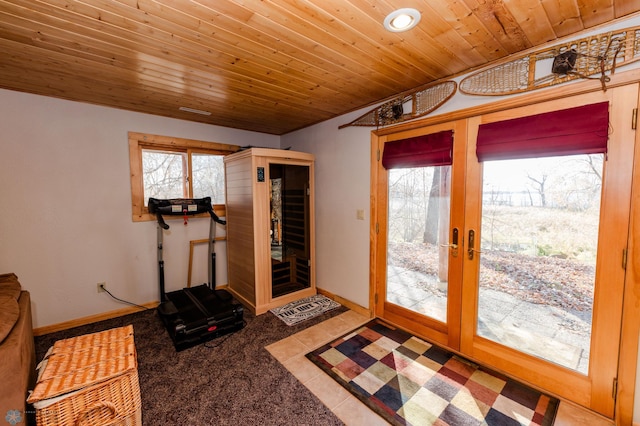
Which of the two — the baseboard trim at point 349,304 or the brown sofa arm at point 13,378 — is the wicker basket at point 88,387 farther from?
the baseboard trim at point 349,304

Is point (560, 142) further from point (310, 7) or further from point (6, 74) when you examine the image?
point (6, 74)

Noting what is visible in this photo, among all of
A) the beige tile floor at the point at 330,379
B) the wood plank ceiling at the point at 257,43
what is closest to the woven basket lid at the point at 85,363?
the beige tile floor at the point at 330,379

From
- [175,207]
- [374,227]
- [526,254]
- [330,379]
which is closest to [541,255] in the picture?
[526,254]

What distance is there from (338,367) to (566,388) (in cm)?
162

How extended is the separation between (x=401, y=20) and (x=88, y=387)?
269 centimetres

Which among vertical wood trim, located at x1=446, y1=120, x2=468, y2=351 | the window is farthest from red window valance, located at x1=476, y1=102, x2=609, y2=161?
the window

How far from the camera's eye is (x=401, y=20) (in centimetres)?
158

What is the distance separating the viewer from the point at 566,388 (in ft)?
6.14

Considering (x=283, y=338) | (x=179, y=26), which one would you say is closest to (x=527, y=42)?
(x=179, y=26)

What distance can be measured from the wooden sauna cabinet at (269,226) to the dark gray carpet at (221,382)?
2.13 ft

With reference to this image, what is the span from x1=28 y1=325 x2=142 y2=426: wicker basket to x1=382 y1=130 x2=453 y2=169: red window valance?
8.80 ft

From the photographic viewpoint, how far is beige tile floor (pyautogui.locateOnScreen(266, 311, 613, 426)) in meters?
1.74

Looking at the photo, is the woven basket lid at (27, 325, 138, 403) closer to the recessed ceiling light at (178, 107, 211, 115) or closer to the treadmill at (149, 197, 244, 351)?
the treadmill at (149, 197, 244, 351)

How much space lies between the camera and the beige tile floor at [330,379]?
1.74 metres
